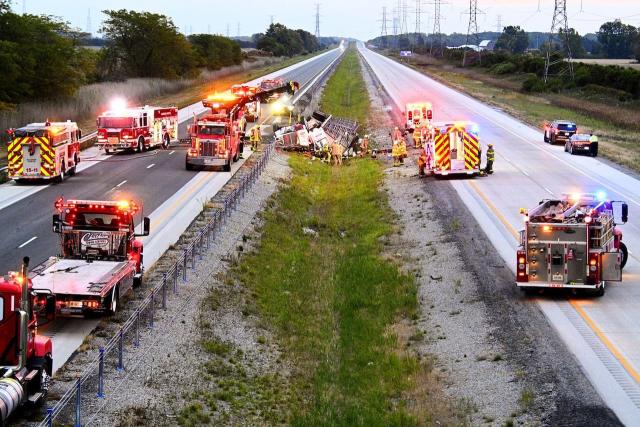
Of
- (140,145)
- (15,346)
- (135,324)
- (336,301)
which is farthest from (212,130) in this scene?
(15,346)

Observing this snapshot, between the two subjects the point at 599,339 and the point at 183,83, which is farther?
the point at 183,83

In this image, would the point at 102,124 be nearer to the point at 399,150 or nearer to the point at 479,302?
the point at 399,150

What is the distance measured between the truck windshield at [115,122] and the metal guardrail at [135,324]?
1617 centimetres

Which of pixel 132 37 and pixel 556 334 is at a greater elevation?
pixel 132 37

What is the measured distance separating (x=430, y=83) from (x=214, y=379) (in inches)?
4879

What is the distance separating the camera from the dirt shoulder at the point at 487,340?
1886 cm

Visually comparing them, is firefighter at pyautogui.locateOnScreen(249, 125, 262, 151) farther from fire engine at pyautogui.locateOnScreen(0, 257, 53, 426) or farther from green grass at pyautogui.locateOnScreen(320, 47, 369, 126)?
fire engine at pyautogui.locateOnScreen(0, 257, 53, 426)

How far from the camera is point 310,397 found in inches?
831

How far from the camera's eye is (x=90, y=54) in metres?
103

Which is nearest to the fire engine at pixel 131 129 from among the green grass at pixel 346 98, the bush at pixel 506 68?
the green grass at pixel 346 98

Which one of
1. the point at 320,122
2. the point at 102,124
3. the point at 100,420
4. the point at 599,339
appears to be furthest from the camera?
the point at 320,122

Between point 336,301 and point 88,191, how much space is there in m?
18.3

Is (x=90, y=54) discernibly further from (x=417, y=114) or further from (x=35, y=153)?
(x=35, y=153)

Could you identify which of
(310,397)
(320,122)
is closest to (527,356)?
(310,397)
